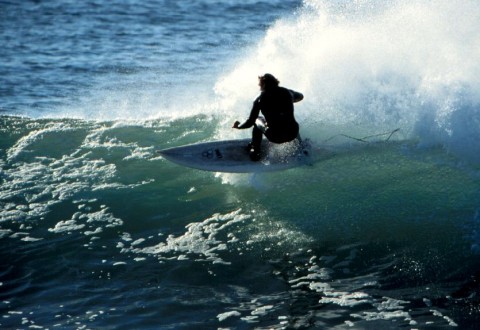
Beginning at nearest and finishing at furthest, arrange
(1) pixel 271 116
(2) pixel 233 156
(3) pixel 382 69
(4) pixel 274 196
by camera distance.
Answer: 1. (1) pixel 271 116
2. (2) pixel 233 156
3. (4) pixel 274 196
4. (3) pixel 382 69

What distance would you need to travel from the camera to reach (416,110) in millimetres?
13375

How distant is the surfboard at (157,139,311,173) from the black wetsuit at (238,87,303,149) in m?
0.34

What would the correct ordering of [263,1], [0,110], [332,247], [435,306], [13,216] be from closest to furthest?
[435,306]
[332,247]
[13,216]
[0,110]
[263,1]

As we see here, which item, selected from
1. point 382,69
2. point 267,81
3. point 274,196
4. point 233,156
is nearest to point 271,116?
point 267,81

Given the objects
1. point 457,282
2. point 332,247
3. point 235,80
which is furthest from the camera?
point 235,80

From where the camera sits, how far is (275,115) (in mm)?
10742

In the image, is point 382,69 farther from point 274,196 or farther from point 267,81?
point 267,81

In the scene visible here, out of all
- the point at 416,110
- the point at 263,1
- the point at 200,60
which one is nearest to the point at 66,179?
the point at 416,110

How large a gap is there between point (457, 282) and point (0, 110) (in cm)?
1286

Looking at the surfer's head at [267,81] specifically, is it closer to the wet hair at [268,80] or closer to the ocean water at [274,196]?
the wet hair at [268,80]

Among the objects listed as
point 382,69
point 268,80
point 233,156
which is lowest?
point 233,156

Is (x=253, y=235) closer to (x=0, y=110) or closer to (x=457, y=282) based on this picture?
(x=457, y=282)

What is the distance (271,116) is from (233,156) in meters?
1.02

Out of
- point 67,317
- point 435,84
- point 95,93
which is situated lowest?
point 67,317
